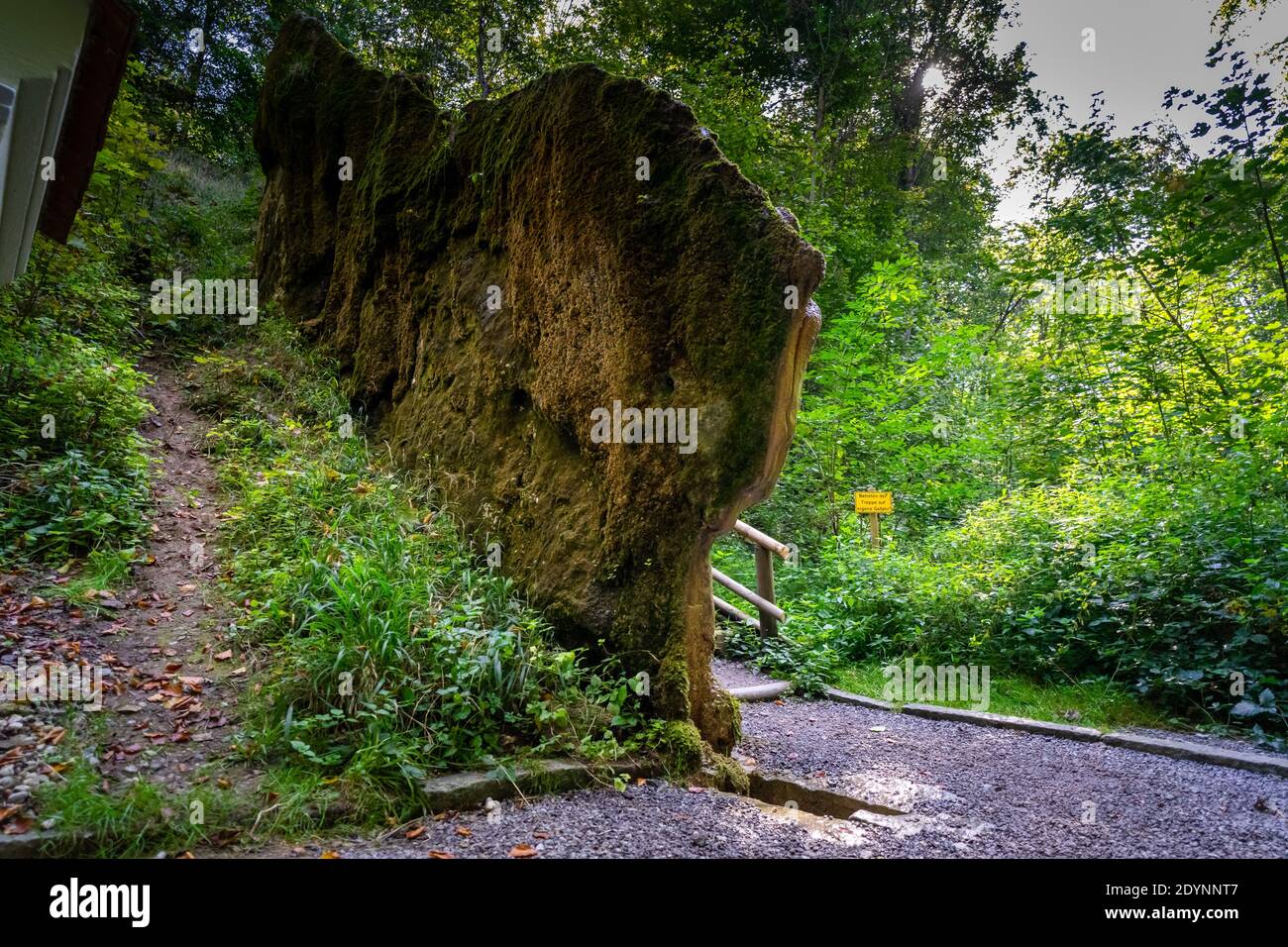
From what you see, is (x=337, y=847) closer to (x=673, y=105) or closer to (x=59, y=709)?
(x=59, y=709)

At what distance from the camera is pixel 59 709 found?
128 inches

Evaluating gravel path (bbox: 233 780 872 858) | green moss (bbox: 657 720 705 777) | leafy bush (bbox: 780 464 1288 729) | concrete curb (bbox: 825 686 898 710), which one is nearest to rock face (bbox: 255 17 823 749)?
green moss (bbox: 657 720 705 777)

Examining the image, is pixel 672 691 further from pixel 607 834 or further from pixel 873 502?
pixel 873 502

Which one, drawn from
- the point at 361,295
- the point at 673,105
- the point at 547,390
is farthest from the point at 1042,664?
the point at 361,295

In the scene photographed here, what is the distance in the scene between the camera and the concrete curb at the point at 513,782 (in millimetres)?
3074

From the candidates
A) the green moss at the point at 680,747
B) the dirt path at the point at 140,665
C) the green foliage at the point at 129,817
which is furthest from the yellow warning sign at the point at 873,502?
the green foliage at the point at 129,817

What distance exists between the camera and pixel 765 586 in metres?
7.51

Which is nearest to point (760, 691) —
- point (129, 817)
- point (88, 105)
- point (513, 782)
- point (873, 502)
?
point (873, 502)

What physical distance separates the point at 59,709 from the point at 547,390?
126 inches

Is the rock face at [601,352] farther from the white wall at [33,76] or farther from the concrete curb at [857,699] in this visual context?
the white wall at [33,76]

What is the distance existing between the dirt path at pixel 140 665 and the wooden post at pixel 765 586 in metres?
5.02

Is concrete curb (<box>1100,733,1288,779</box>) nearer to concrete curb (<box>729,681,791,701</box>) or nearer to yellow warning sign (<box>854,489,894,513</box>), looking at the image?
concrete curb (<box>729,681,791,701</box>)

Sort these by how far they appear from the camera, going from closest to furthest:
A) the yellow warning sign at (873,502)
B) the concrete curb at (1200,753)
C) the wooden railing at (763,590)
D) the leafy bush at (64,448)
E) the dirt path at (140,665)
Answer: the dirt path at (140,665) < the concrete curb at (1200,753) < the leafy bush at (64,448) < the wooden railing at (763,590) < the yellow warning sign at (873,502)
